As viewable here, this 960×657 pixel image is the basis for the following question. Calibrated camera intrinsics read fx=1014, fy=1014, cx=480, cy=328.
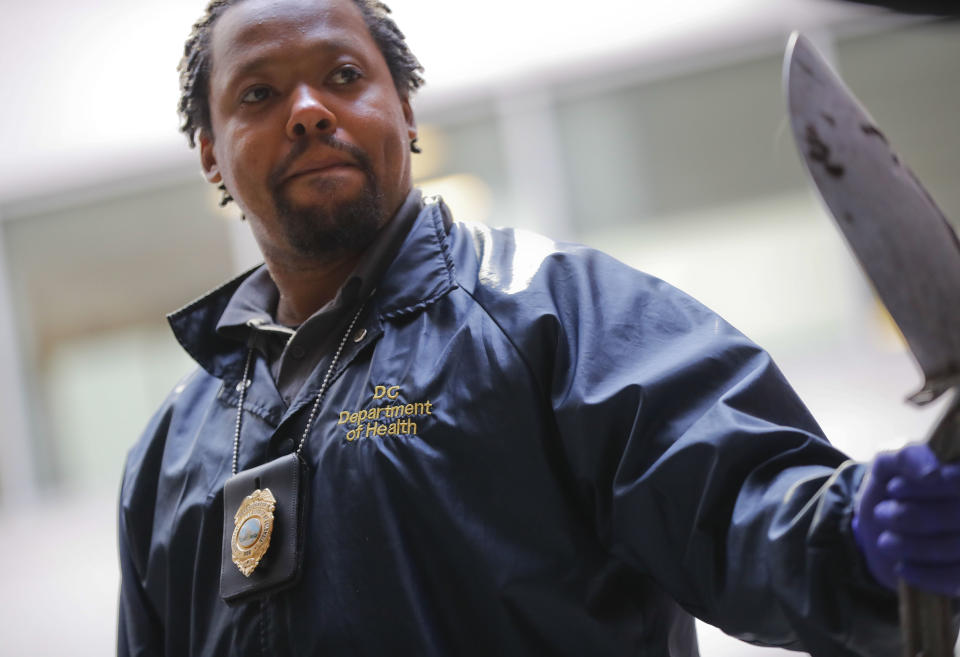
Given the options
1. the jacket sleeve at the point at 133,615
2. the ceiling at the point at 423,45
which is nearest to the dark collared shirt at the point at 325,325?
the jacket sleeve at the point at 133,615

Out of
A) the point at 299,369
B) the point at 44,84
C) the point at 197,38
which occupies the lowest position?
the point at 299,369

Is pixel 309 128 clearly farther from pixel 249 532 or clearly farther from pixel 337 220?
pixel 249 532

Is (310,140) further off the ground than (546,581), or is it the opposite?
(310,140)

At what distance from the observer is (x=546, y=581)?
3.43 ft

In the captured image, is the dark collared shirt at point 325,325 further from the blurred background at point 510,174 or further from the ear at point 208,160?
the blurred background at point 510,174

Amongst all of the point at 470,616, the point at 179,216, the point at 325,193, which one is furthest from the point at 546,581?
the point at 179,216

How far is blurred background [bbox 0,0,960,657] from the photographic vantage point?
4262 mm

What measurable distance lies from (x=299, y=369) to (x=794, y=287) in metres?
3.58

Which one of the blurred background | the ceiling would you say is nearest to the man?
the blurred background

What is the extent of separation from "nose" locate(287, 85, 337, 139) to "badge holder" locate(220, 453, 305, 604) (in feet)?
1.34

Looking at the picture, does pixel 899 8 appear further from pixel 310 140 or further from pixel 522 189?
pixel 522 189

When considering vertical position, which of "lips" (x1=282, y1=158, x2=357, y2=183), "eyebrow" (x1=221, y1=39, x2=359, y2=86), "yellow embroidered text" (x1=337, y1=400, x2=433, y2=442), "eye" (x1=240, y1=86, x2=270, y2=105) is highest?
"eyebrow" (x1=221, y1=39, x2=359, y2=86)

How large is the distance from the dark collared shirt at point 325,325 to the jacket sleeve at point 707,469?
26 centimetres

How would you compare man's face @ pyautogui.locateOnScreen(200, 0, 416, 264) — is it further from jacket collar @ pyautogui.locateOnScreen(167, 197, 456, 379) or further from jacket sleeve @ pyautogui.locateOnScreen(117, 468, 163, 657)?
jacket sleeve @ pyautogui.locateOnScreen(117, 468, 163, 657)
